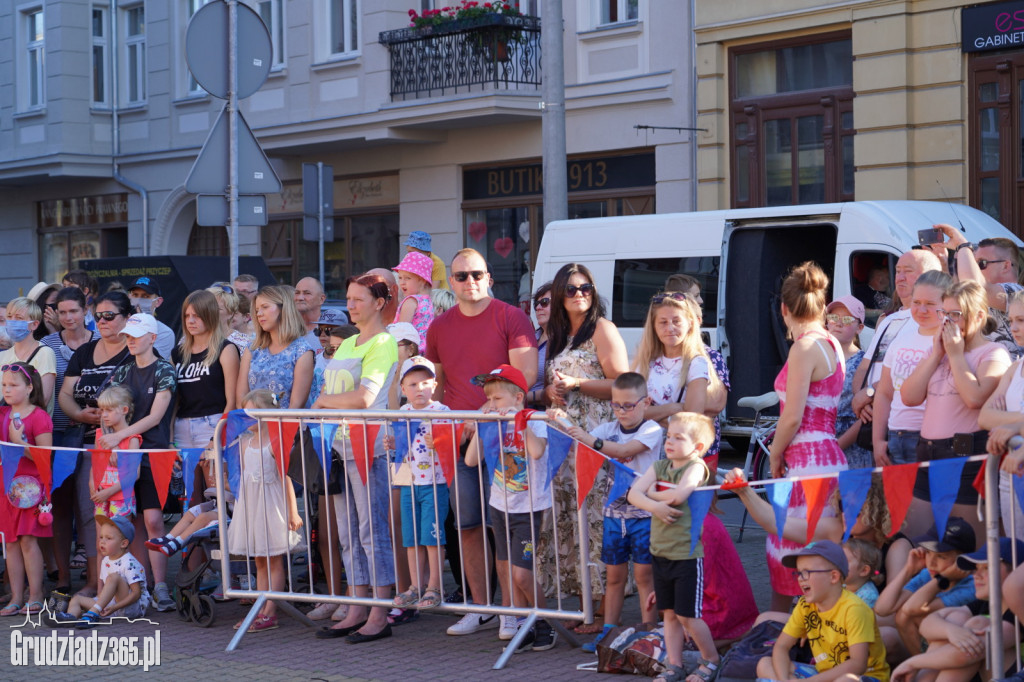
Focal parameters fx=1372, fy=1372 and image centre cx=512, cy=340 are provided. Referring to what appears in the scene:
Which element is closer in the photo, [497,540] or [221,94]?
[497,540]

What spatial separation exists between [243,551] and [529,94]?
1366 cm

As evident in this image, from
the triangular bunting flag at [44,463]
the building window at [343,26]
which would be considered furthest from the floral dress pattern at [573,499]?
the building window at [343,26]

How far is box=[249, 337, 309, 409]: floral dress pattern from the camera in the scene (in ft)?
26.6

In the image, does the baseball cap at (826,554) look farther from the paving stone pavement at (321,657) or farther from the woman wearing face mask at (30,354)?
the woman wearing face mask at (30,354)

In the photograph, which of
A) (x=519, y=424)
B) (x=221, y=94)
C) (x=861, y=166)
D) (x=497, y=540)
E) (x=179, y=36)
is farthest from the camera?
(x=179, y=36)

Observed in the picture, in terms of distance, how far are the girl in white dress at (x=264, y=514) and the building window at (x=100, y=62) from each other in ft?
71.3

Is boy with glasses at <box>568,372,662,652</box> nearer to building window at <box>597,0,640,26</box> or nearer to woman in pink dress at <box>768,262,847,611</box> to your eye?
woman in pink dress at <box>768,262,847,611</box>

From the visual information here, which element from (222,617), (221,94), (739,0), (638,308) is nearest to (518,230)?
(739,0)

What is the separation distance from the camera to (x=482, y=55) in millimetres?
20453

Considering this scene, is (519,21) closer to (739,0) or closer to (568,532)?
(739,0)

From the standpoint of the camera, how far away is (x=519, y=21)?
20.3 meters

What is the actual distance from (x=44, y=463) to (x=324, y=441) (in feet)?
6.97

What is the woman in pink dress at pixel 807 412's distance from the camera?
6.40 metres

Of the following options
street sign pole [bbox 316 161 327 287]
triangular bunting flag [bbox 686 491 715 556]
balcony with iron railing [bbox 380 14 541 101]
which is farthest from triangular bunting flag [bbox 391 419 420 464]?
balcony with iron railing [bbox 380 14 541 101]
